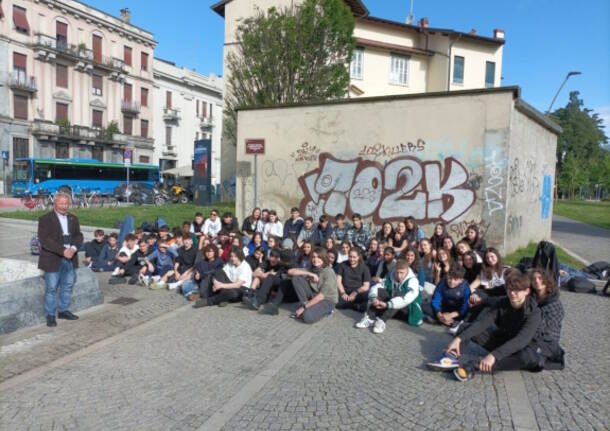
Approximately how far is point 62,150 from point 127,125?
341 inches

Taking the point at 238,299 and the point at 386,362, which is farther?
the point at 238,299

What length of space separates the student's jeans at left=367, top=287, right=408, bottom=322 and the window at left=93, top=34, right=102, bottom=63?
4797cm

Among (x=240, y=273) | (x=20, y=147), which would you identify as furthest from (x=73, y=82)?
(x=240, y=273)

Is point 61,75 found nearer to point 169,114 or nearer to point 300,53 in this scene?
point 169,114

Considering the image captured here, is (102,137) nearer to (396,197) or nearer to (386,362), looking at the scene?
(396,197)

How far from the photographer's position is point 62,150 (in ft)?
141

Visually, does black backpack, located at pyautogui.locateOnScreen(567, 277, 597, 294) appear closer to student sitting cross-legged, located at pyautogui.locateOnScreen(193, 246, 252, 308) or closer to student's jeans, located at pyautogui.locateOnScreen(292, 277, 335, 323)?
student's jeans, located at pyautogui.locateOnScreen(292, 277, 335, 323)

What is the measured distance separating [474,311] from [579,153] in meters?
88.8

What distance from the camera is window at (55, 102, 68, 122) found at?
4288cm

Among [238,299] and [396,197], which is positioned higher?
[396,197]

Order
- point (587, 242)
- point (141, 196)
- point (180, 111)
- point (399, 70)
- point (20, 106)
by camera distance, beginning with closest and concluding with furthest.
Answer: point (587, 242) → point (141, 196) → point (399, 70) → point (20, 106) → point (180, 111)

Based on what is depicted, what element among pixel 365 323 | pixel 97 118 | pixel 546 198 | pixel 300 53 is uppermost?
pixel 97 118

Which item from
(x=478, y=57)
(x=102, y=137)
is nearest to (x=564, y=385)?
(x=478, y=57)

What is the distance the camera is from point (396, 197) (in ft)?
39.9
